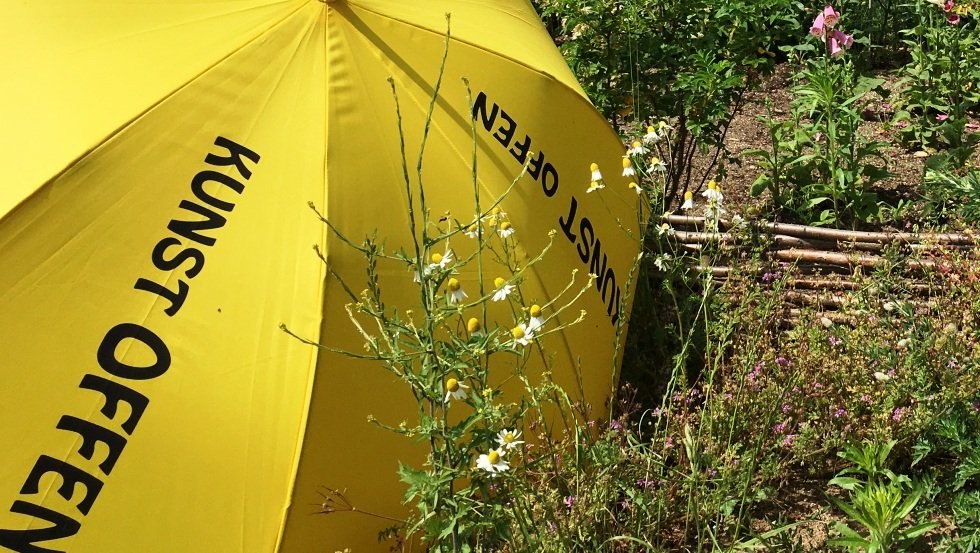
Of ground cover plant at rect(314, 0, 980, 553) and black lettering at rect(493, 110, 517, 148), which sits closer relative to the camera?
ground cover plant at rect(314, 0, 980, 553)

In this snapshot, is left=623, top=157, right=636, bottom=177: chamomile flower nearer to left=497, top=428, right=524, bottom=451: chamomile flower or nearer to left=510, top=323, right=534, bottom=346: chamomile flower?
left=510, top=323, right=534, bottom=346: chamomile flower

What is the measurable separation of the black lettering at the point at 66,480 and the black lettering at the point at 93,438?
0.12 ft

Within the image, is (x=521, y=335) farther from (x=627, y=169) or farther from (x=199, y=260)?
(x=627, y=169)

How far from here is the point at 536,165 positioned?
319 centimetres

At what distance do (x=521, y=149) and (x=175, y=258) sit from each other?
113 centimetres

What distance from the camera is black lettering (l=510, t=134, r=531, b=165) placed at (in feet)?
10.3

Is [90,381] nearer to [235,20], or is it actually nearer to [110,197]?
[110,197]

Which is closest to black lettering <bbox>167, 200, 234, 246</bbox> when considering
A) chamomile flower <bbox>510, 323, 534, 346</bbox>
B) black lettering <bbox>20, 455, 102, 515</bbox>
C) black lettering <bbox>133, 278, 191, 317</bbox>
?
black lettering <bbox>133, 278, 191, 317</bbox>

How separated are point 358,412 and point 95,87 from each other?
1.05 m

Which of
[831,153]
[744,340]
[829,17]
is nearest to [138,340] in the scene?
[744,340]

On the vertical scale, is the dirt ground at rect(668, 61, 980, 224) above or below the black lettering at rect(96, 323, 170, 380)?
above

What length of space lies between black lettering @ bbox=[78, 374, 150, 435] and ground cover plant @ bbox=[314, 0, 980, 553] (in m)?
0.58

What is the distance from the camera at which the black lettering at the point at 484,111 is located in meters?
3.06

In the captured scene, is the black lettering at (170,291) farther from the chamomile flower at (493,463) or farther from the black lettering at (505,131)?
the black lettering at (505,131)
